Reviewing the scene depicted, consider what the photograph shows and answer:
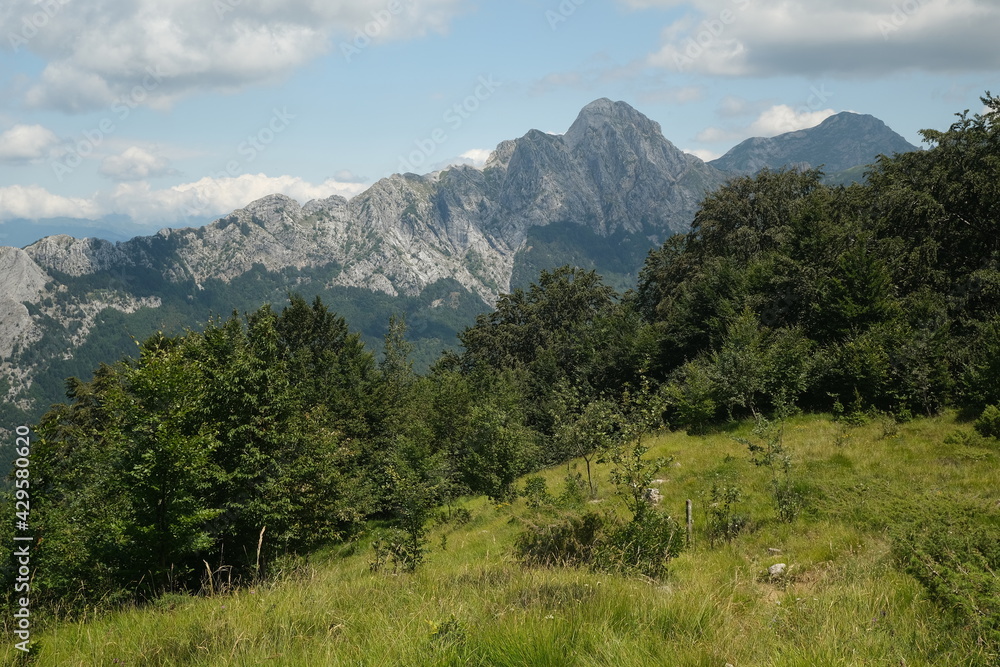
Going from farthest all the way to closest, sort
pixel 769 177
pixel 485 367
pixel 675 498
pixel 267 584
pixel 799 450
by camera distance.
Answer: pixel 485 367 → pixel 769 177 → pixel 799 450 → pixel 675 498 → pixel 267 584

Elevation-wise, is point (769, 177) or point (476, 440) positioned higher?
point (769, 177)

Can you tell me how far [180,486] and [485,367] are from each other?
47.0 metres

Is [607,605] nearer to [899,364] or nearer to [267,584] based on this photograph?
[267,584]

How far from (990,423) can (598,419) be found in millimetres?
14270

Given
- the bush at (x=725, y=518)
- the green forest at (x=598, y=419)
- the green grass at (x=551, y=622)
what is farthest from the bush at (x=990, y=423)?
the green grass at (x=551, y=622)

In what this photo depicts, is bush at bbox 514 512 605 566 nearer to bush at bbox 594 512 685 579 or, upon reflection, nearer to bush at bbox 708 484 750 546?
bush at bbox 594 512 685 579

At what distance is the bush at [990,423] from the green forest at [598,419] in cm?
7

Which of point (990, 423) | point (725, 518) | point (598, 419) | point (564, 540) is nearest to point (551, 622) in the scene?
point (564, 540)

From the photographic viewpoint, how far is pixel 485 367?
59.1m

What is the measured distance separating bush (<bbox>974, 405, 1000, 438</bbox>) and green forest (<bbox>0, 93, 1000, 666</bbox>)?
7 cm

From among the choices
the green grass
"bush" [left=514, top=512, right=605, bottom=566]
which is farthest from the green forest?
the green grass

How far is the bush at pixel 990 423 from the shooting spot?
57.7 feet

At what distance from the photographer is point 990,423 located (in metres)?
17.8

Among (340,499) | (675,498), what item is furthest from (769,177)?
(340,499)
